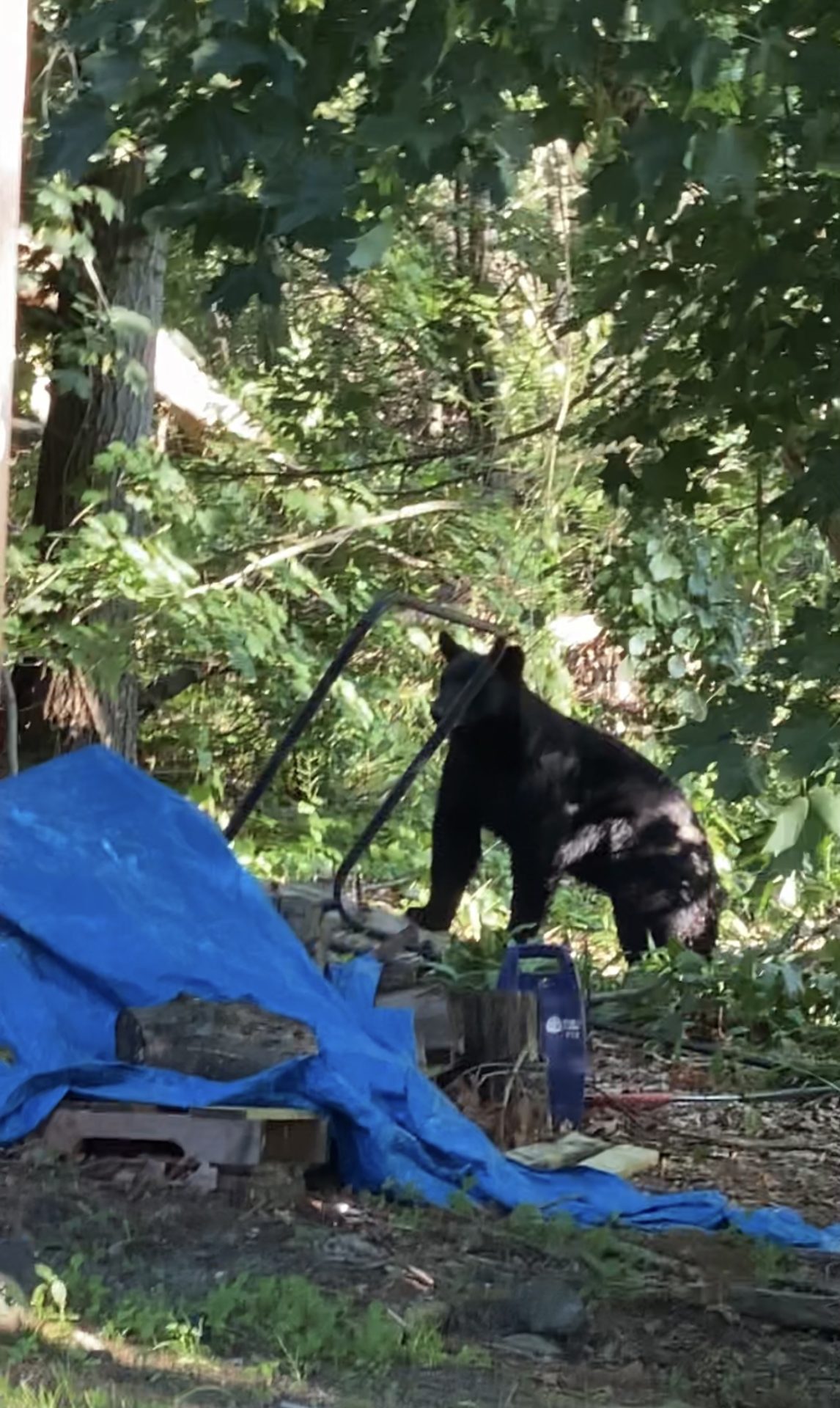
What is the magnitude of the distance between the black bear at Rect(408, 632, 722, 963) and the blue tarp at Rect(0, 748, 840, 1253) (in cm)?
339

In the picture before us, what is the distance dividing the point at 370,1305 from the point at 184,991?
5.33 ft

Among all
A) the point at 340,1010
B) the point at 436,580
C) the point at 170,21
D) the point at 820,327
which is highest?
the point at 436,580

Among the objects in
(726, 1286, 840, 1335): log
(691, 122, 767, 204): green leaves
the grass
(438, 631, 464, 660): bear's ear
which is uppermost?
(438, 631, 464, 660): bear's ear

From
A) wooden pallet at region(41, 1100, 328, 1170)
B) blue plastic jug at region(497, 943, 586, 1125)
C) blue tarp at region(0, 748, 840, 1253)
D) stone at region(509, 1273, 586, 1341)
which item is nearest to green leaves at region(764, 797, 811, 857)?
stone at region(509, 1273, 586, 1341)

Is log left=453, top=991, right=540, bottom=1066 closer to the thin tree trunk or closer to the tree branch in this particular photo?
the thin tree trunk

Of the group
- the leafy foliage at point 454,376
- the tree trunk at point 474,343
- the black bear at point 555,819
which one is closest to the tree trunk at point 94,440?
the leafy foliage at point 454,376

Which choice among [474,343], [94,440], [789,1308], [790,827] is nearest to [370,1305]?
[789,1308]

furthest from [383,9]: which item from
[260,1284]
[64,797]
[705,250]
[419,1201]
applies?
[64,797]

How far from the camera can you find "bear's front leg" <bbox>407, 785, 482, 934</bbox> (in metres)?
9.06

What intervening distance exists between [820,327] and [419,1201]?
7.38 feet

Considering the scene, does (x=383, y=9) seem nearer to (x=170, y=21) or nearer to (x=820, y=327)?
(x=170, y=21)

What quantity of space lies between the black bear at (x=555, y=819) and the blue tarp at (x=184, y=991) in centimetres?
339

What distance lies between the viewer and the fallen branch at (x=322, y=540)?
9.32 meters

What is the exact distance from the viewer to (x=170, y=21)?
2.99 metres
